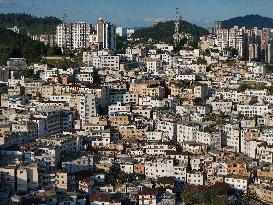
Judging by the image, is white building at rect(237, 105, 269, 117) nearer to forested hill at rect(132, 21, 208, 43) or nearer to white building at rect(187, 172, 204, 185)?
white building at rect(187, 172, 204, 185)

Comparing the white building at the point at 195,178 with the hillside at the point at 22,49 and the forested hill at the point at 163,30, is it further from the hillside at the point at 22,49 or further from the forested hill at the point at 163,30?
the forested hill at the point at 163,30

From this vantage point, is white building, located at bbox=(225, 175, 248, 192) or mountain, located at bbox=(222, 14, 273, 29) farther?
mountain, located at bbox=(222, 14, 273, 29)

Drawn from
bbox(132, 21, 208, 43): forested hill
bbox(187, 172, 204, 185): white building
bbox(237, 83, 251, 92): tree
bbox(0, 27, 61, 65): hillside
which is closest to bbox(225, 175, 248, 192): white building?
bbox(187, 172, 204, 185): white building

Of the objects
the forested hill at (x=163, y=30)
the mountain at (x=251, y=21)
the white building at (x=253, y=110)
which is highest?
the mountain at (x=251, y=21)

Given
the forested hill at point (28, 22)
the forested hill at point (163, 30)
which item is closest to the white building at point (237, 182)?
the forested hill at point (163, 30)

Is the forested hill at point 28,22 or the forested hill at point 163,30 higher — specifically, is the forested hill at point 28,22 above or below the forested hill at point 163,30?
above

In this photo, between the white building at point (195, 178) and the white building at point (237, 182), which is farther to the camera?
the white building at point (195, 178)

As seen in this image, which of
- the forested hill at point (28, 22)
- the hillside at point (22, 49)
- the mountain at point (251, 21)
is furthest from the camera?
the mountain at point (251, 21)
